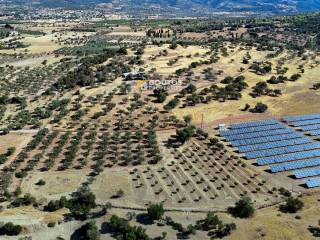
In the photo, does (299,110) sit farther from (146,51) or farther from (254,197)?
(146,51)

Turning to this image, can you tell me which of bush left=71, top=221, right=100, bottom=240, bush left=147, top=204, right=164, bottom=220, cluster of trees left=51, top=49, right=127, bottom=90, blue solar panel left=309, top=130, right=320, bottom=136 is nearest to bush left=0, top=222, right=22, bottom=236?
bush left=71, top=221, right=100, bottom=240

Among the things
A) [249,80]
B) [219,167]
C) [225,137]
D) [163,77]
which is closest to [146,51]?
[163,77]

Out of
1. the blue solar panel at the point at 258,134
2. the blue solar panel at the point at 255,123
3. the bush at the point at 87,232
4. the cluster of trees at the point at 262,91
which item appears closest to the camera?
the bush at the point at 87,232

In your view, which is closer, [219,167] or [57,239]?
[57,239]

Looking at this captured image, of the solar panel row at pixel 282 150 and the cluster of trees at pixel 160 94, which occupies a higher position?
the cluster of trees at pixel 160 94

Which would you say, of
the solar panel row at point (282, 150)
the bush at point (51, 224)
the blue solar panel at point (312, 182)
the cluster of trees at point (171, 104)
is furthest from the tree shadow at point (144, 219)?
the cluster of trees at point (171, 104)

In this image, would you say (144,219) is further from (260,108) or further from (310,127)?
(260,108)

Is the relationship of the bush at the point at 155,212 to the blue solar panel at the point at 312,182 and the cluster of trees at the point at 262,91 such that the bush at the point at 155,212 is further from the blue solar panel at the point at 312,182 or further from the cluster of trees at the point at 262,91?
the cluster of trees at the point at 262,91
